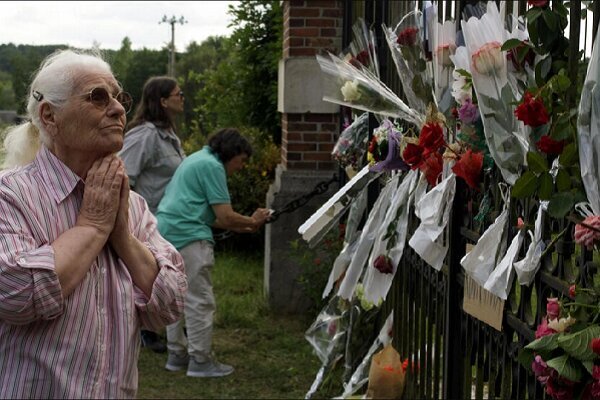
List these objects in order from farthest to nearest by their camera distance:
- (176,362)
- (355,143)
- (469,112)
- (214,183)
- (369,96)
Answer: (176,362)
(214,183)
(355,143)
(369,96)
(469,112)

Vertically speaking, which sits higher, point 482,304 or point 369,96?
point 369,96

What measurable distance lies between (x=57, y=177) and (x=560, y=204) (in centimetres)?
157

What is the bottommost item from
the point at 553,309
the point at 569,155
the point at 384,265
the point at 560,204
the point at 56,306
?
the point at 384,265

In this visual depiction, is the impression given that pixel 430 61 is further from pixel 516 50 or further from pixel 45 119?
pixel 45 119

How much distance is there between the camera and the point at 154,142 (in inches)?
314

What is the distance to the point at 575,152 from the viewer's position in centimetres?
260

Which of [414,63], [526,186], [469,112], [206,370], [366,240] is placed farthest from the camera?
[206,370]

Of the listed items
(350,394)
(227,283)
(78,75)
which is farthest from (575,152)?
(227,283)

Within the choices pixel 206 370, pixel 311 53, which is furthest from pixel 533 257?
pixel 311 53

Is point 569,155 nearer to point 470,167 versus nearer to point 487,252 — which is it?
point 487,252

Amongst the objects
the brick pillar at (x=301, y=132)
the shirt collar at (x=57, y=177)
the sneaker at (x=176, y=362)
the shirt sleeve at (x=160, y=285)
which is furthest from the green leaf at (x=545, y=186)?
the brick pillar at (x=301, y=132)

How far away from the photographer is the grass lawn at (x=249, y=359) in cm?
741

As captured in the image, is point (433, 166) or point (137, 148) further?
point (137, 148)

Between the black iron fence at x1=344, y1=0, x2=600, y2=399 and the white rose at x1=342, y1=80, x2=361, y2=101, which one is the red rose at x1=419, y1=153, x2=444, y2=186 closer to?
the black iron fence at x1=344, y1=0, x2=600, y2=399
